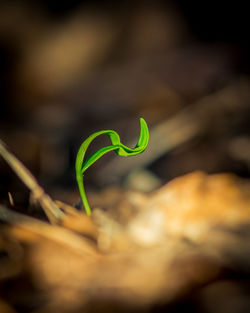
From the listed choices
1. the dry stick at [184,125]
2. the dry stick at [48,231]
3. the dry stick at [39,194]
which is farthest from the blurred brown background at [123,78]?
the dry stick at [48,231]

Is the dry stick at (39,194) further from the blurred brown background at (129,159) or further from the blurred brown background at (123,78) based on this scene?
the blurred brown background at (123,78)

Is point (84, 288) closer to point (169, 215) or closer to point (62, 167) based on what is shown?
point (169, 215)

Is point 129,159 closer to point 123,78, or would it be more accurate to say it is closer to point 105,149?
point 105,149

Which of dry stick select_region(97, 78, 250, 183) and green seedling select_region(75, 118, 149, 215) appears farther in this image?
dry stick select_region(97, 78, 250, 183)

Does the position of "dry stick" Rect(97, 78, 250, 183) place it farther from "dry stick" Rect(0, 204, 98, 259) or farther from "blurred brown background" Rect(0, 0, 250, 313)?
"dry stick" Rect(0, 204, 98, 259)

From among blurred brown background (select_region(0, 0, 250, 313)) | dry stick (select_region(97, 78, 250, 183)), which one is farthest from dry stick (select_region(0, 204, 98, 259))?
dry stick (select_region(97, 78, 250, 183))
